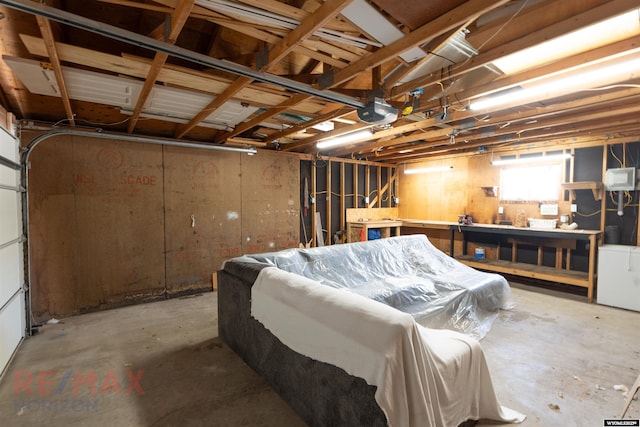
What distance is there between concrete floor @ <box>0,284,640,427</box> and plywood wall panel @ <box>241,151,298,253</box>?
1.65m

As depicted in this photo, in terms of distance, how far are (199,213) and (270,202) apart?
1164mm

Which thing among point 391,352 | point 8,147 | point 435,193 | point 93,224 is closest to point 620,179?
point 435,193

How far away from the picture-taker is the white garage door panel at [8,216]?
95.7 inches

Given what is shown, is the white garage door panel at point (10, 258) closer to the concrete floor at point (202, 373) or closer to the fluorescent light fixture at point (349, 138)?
the concrete floor at point (202, 373)

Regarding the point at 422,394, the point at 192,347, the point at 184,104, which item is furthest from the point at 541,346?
the point at 184,104

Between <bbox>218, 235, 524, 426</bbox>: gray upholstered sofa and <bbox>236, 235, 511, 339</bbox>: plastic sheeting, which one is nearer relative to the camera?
<bbox>218, 235, 524, 426</bbox>: gray upholstered sofa

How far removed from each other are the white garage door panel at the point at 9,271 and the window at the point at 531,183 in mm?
6613

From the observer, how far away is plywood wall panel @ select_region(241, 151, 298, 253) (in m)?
4.80

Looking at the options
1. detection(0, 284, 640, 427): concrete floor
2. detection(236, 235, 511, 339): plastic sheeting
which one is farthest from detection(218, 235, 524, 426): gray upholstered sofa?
detection(0, 284, 640, 427): concrete floor

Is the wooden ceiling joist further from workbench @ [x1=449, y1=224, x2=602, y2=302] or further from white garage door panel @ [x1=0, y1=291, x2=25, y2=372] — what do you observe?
workbench @ [x1=449, y1=224, x2=602, y2=302]

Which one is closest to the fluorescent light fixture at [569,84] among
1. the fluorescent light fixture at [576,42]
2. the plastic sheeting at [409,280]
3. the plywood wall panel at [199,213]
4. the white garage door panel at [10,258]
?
the fluorescent light fixture at [576,42]

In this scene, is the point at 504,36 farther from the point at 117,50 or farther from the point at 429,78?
the point at 117,50

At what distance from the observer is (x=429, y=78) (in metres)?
2.25

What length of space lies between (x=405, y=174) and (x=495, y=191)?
2.02 meters
